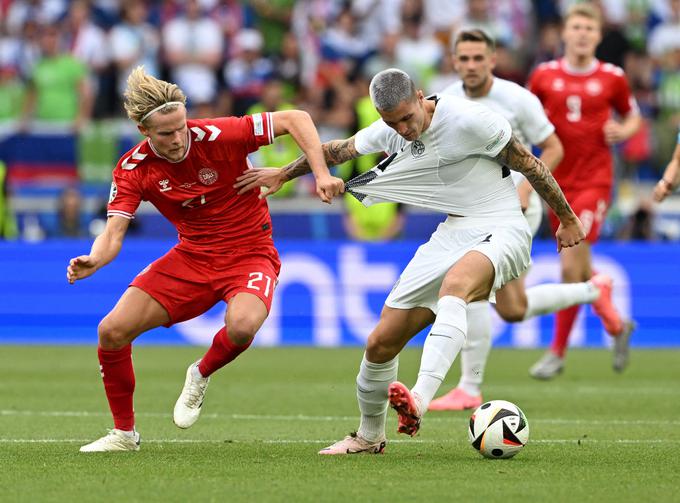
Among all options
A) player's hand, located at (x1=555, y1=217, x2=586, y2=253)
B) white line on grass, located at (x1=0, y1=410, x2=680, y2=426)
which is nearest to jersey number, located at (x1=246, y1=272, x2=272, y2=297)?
player's hand, located at (x1=555, y1=217, x2=586, y2=253)

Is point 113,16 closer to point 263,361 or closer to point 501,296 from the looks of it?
point 263,361

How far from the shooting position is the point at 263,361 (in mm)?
14312

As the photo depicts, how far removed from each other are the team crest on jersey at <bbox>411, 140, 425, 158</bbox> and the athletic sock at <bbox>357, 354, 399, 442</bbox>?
109 cm

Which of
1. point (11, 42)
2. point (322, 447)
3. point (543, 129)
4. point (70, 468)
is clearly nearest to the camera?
point (70, 468)

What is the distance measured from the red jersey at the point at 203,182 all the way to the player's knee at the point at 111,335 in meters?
0.59

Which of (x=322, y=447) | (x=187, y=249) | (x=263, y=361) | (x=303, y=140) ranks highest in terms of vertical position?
(x=303, y=140)

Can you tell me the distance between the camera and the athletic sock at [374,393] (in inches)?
294

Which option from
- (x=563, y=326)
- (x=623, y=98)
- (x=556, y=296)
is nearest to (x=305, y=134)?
(x=556, y=296)

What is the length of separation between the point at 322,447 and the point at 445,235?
1.37 meters

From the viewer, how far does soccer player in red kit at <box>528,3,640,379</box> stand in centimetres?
1209

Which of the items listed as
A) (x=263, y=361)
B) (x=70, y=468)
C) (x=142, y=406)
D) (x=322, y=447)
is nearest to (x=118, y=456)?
(x=70, y=468)

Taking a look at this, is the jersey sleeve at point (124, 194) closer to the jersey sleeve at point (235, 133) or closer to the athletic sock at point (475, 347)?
the jersey sleeve at point (235, 133)

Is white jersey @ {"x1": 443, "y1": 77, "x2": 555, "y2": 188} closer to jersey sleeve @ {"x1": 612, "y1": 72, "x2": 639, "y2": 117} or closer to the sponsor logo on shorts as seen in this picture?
jersey sleeve @ {"x1": 612, "y1": 72, "x2": 639, "y2": 117}

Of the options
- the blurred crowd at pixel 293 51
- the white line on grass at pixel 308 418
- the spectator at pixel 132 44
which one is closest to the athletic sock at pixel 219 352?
the white line on grass at pixel 308 418
